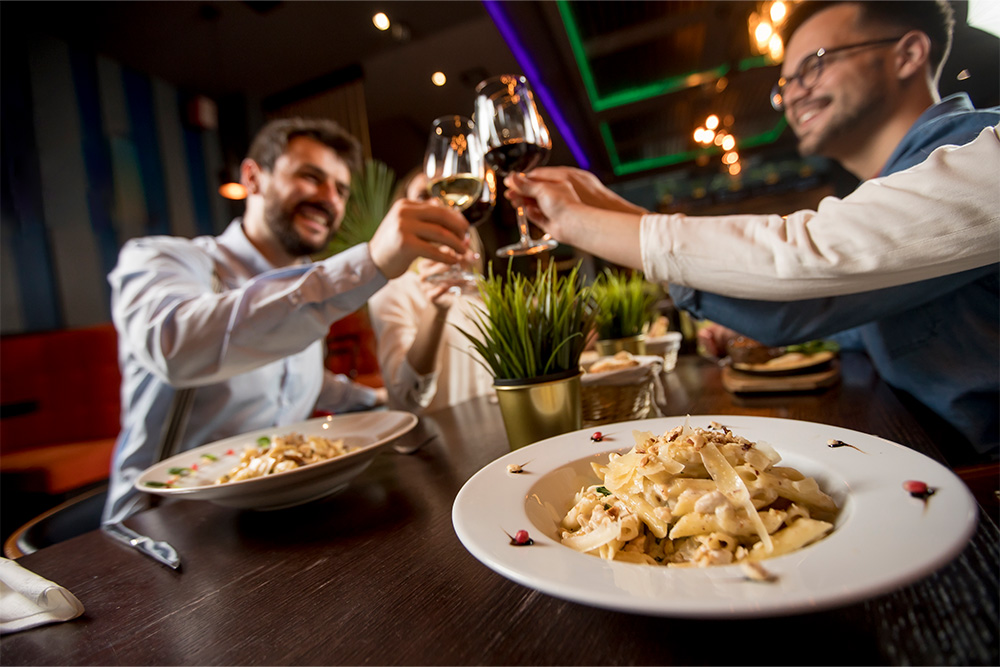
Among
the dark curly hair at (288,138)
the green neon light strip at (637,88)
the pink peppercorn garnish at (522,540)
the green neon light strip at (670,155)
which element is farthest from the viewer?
the green neon light strip at (670,155)

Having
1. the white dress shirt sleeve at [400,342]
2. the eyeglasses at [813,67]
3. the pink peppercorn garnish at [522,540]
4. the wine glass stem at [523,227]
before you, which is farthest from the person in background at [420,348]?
the pink peppercorn garnish at [522,540]

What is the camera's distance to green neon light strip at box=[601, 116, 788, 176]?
25.6 ft

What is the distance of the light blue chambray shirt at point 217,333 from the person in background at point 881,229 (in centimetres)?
68

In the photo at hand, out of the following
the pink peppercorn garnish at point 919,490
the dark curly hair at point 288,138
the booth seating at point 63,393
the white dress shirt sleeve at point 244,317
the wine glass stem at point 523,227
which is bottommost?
the booth seating at point 63,393

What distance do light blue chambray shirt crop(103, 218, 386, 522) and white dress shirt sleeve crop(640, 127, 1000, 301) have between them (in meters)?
0.79

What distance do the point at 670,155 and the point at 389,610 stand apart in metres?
9.85

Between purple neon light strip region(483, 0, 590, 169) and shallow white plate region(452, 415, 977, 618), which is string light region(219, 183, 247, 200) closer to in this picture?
purple neon light strip region(483, 0, 590, 169)

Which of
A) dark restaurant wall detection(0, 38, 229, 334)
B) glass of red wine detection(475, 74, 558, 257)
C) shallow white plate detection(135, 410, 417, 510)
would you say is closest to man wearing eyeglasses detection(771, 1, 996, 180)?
glass of red wine detection(475, 74, 558, 257)

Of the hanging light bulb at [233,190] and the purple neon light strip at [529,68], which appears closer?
the purple neon light strip at [529,68]

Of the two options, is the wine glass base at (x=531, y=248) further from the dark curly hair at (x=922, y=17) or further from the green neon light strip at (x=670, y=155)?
the green neon light strip at (x=670, y=155)

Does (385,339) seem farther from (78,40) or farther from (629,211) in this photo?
(78,40)

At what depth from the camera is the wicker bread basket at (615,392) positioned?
90 cm

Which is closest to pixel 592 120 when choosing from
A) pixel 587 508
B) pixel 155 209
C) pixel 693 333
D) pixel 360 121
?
pixel 360 121

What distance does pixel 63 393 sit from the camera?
3582 mm
